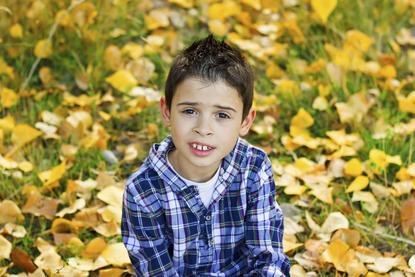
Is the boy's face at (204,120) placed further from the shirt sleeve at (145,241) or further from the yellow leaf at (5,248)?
the yellow leaf at (5,248)

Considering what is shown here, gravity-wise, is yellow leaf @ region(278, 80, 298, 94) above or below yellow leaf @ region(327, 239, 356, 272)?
above

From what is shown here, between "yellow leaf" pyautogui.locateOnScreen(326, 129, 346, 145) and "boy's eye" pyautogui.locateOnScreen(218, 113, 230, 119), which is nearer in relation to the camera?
"boy's eye" pyautogui.locateOnScreen(218, 113, 230, 119)

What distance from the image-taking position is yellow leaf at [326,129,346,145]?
6.91 feet

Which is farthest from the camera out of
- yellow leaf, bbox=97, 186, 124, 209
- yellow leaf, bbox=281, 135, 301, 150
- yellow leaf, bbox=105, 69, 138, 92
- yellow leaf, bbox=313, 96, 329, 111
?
yellow leaf, bbox=105, 69, 138, 92

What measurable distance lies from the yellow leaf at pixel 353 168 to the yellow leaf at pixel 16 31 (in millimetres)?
1732

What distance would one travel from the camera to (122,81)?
2.40 m

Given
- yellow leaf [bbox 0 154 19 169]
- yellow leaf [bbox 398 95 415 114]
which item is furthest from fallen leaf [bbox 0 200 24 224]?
yellow leaf [bbox 398 95 415 114]

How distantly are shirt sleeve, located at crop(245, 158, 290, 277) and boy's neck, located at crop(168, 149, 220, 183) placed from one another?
0.14 metres

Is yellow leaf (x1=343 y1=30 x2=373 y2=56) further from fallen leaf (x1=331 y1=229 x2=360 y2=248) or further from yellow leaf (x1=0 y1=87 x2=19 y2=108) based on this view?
yellow leaf (x1=0 y1=87 x2=19 y2=108)

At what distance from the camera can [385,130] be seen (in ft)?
7.02

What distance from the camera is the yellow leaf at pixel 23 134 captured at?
2041 mm

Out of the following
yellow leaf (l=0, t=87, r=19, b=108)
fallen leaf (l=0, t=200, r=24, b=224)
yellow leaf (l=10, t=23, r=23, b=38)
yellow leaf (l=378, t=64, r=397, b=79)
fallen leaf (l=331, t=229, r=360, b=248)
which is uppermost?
yellow leaf (l=10, t=23, r=23, b=38)

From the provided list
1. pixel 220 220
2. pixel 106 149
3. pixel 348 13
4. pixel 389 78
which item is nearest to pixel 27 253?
pixel 106 149

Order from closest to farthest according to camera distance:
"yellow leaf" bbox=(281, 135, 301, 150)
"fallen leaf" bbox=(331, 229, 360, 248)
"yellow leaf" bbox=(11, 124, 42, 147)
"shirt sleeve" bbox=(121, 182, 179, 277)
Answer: "shirt sleeve" bbox=(121, 182, 179, 277) < "fallen leaf" bbox=(331, 229, 360, 248) < "yellow leaf" bbox=(11, 124, 42, 147) < "yellow leaf" bbox=(281, 135, 301, 150)
